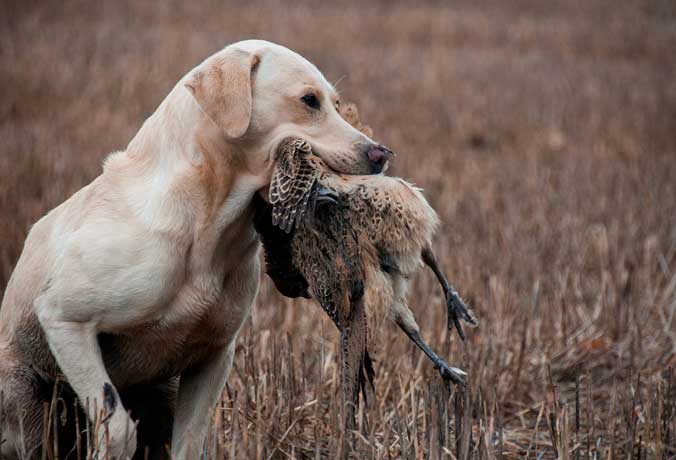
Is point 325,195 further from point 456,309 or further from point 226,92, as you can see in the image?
point 456,309

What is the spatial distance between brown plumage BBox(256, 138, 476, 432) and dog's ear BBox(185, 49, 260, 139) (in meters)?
0.19

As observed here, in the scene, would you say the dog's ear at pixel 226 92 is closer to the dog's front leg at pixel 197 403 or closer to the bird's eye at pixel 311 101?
the bird's eye at pixel 311 101

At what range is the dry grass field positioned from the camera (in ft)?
12.3

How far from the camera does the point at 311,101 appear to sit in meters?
3.27

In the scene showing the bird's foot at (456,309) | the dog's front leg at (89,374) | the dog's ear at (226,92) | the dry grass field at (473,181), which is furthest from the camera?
the dry grass field at (473,181)

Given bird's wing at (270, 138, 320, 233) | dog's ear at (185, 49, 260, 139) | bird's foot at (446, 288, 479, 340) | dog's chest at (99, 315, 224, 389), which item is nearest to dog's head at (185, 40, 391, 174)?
dog's ear at (185, 49, 260, 139)

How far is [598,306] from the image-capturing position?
5.69m

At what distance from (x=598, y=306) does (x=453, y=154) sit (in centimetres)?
450

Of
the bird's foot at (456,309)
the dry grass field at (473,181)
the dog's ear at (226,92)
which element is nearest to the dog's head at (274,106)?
the dog's ear at (226,92)

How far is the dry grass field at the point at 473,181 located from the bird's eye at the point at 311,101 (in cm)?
82

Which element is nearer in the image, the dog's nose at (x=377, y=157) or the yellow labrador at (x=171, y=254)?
the yellow labrador at (x=171, y=254)

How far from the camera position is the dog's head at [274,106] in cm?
311

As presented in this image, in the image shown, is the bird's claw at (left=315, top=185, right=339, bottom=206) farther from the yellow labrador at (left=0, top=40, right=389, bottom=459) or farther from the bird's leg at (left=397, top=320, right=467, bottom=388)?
the bird's leg at (left=397, top=320, right=467, bottom=388)

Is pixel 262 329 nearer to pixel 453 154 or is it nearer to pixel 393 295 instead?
pixel 393 295
